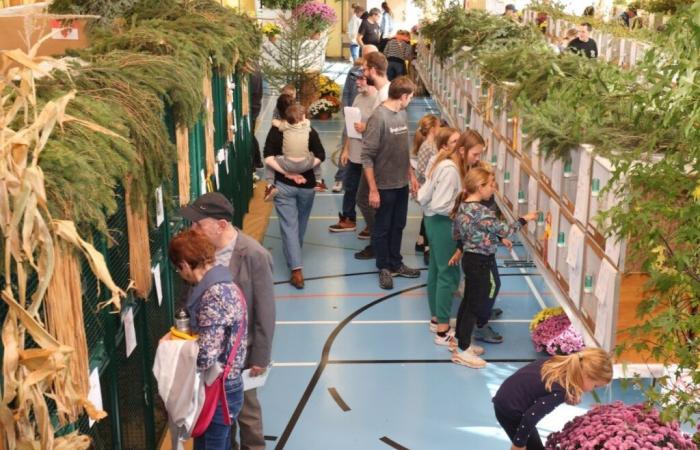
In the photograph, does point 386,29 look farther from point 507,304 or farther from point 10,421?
point 10,421

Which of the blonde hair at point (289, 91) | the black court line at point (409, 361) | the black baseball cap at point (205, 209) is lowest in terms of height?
the black court line at point (409, 361)

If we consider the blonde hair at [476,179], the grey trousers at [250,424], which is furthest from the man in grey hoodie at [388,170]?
the grey trousers at [250,424]

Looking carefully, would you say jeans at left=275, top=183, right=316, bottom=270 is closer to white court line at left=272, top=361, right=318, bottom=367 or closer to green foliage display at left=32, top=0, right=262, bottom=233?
green foliage display at left=32, top=0, right=262, bottom=233

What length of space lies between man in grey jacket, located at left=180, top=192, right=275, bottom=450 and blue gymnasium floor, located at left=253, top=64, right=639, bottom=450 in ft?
2.96

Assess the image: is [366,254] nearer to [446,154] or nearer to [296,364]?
[446,154]

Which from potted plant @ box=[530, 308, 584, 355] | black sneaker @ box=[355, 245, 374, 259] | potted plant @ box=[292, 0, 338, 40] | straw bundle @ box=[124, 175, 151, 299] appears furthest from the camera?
potted plant @ box=[292, 0, 338, 40]

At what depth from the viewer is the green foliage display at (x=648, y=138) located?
2584 millimetres

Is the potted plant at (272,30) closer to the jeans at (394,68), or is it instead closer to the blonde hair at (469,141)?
the jeans at (394,68)

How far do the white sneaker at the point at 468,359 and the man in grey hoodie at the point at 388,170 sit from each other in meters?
1.65

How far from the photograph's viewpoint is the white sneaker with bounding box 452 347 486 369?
641 cm

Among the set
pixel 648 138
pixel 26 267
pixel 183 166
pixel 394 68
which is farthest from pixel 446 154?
pixel 394 68

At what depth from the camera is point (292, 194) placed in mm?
7938

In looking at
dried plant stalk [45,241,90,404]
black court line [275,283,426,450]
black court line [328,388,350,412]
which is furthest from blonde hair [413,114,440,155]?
A: dried plant stalk [45,241,90,404]

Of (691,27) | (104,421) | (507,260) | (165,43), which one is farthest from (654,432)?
(507,260)
